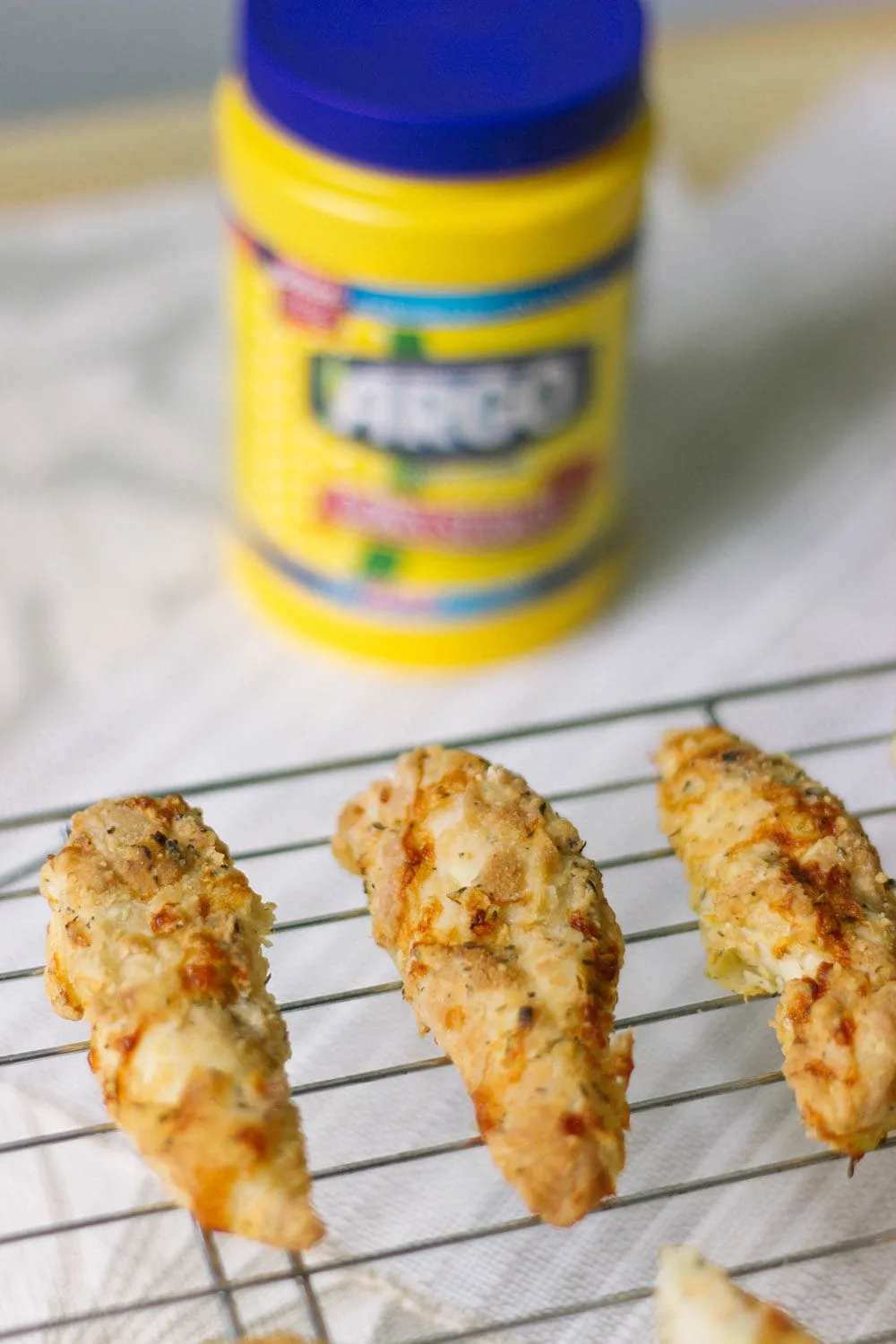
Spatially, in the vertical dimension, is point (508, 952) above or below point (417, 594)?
above

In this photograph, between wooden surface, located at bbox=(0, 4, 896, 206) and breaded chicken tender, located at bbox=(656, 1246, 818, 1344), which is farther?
wooden surface, located at bbox=(0, 4, 896, 206)

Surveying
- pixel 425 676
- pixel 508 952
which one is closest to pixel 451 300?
pixel 425 676

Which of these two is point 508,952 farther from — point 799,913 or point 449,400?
point 449,400

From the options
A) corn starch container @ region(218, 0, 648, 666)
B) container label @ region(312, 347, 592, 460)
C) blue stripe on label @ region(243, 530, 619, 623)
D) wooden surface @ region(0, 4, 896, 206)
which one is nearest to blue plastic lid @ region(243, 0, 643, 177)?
corn starch container @ region(218, 0, 648, 666)

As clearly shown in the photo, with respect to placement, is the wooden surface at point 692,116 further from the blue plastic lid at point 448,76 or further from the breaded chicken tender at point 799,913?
the breaded chicken tender at point 799,913

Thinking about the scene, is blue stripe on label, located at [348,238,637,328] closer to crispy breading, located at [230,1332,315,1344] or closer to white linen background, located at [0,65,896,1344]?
white linen background, located at [0,65,896,1344]

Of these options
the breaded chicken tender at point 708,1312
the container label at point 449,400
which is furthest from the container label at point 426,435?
the breaded chicken tender at point 708,1312

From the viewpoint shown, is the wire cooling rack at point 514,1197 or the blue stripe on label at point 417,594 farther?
the blue stripe on label at point 417,594
